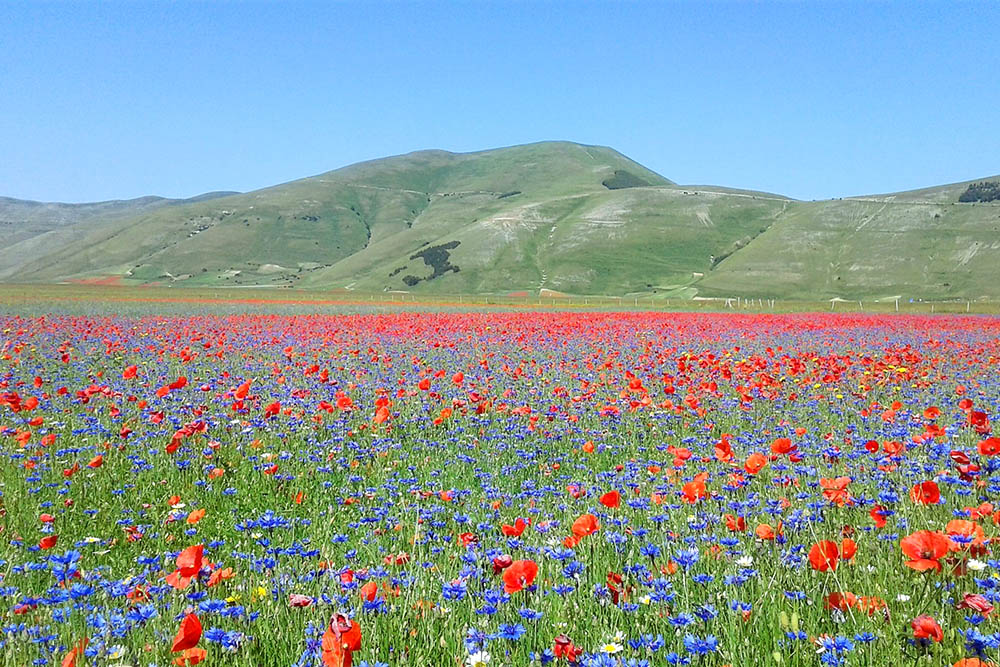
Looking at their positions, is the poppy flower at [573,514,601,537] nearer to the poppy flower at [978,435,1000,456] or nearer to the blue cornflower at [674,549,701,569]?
the blue cornflower at [674,549,701,569]

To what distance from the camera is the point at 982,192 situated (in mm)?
141250

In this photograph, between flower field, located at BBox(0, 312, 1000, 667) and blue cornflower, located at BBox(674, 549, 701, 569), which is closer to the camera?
flower field, located at BBox(0, 312, 1000, 667)

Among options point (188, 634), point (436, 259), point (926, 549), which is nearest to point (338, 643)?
point (188, 634)

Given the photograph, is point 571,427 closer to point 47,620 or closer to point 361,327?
point 47,620

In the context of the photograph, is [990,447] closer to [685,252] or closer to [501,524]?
[501,524]

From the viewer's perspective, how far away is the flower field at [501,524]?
2.75 metres

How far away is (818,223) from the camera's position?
13725 centimetres

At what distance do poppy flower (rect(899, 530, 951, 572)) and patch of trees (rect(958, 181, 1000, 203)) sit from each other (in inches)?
6683

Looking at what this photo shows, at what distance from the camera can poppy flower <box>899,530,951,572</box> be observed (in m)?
2.46

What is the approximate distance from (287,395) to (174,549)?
4966 mm

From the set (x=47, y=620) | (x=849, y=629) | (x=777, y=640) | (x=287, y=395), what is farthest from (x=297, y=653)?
(x=287, y=395)

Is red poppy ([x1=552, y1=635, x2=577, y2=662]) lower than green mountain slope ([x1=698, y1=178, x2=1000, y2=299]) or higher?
lower

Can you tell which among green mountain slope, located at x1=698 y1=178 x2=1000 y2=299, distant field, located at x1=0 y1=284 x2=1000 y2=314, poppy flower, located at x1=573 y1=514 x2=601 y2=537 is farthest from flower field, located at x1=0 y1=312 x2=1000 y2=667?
green mountain slope, located at x1=698 y1=178 x2=1000 y2=299

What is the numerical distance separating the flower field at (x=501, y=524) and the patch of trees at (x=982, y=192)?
6324 inches
